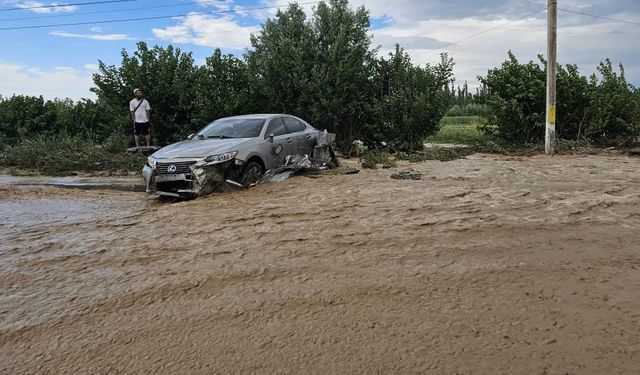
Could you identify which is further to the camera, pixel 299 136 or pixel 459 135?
pixel 459 135

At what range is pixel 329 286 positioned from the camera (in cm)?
430

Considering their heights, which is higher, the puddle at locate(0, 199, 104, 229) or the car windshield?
the car windshield

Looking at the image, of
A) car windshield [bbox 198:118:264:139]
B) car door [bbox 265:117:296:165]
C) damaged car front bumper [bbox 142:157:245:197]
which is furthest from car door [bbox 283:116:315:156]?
damaged car front bumper [bbox 142:157:245:197]

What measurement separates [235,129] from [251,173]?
119 centimetres

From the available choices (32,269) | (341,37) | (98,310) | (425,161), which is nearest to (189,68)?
(341,37)

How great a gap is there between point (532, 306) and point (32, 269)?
14.6 feet

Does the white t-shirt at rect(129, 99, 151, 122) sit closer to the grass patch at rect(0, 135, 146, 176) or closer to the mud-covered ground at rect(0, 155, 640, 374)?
the grass patch at rect(0, 135, 146, 176)

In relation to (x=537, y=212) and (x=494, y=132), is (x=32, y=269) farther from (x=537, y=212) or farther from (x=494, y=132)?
(x=494, y=132)

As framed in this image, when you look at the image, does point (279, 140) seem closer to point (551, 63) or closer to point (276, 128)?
point (276, 128)

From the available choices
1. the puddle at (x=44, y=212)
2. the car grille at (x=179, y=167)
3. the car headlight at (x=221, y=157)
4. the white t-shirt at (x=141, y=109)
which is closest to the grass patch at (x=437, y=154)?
the car headlight at (x=221, y=157)

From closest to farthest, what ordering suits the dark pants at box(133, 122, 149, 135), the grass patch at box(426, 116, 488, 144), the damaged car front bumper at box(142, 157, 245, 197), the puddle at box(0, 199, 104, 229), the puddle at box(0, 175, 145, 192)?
1. the puddle at box(0, 199, 104, 229)
2. the damaged car front bumper at box(142, 157, 245, 197)
3. the puddle at box(0, 175, 145, 192)
4. the dark pants at box(133, 122, 149, 135)
5. the grass patch at box(426, 116, 488, 144)

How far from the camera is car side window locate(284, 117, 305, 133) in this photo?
36.2ft

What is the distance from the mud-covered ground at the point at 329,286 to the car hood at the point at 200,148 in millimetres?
1109

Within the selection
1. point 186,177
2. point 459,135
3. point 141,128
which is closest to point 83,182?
point 141,128
